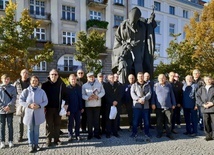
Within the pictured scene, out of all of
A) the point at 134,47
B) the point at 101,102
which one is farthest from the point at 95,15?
the point at 101,102

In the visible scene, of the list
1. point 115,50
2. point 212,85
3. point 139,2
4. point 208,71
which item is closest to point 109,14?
point 139,2

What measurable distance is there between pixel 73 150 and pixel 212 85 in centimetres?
411

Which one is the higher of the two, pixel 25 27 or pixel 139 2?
pixel 139 2

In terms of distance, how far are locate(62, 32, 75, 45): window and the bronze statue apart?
852 inches

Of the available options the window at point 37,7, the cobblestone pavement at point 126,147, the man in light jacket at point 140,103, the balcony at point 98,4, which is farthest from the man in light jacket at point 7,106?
the balcony at point 98,4

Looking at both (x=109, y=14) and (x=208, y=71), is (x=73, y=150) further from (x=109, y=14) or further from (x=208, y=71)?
(x=109, y=14)

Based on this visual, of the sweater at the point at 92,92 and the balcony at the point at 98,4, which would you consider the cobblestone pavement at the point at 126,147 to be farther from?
the balcony at the point at 98,4

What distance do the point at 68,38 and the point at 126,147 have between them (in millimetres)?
25736

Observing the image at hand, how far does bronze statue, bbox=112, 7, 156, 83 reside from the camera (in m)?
8.52

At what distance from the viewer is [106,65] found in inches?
1268

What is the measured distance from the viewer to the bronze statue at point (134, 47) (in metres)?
8.52

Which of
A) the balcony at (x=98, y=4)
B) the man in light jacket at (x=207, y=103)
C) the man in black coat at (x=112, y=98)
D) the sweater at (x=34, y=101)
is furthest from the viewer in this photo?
the balcony at (x=98, y=4)

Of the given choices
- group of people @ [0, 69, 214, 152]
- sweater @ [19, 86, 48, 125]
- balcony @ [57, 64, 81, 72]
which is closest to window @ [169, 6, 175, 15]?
balcony @ [57, 64, 81, 72]

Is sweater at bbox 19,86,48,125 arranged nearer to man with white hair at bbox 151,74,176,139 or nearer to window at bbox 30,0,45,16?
man with white hair at bbox 151,74,176,139
